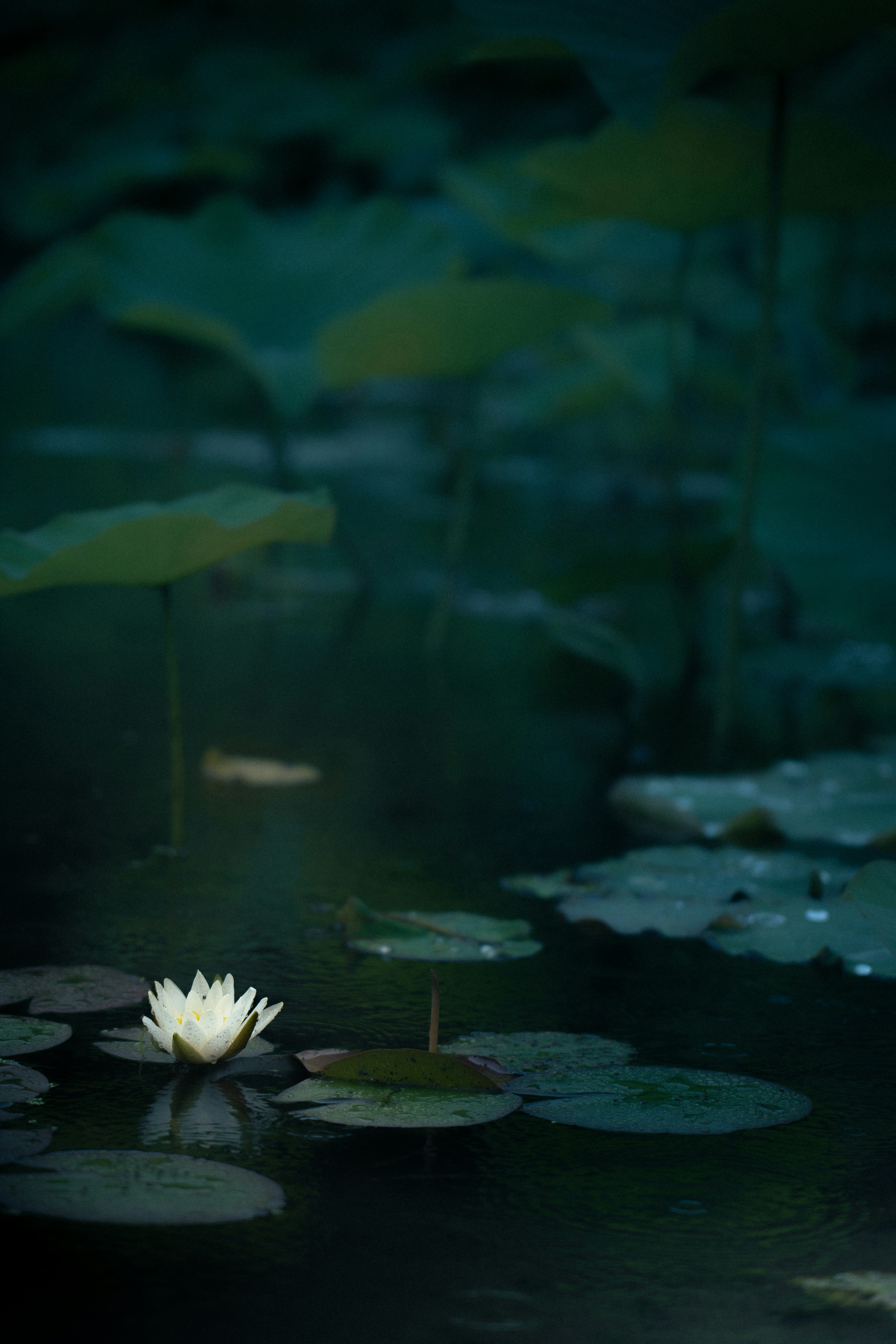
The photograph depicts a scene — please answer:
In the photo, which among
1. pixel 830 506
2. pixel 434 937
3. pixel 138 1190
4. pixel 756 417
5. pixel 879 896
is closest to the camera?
pixel 138 1190

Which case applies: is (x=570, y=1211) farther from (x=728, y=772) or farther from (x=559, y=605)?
(x=559, y=605)

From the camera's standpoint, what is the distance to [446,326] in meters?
1.95

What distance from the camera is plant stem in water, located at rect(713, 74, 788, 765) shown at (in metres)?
1.38

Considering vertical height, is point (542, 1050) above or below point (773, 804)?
below

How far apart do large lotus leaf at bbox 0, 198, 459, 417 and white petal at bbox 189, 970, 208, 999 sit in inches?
58.6

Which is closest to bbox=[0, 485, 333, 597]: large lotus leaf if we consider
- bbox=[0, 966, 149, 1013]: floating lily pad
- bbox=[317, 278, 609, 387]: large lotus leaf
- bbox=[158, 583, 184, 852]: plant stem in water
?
bbox=[158, 583, 184, 852]: plant stem in water

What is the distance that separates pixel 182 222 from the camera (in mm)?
2367

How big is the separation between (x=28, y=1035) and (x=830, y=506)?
1.34 meters

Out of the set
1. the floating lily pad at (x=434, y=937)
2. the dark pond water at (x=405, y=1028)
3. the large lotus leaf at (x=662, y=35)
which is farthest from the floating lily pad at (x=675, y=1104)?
the large lotus leaf at (x=662, y=35)

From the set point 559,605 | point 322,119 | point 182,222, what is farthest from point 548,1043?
point 322,119

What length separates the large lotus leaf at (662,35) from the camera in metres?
1.21

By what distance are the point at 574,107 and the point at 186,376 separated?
2416 millimetres

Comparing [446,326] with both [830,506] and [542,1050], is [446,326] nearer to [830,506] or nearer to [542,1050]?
[830,506]

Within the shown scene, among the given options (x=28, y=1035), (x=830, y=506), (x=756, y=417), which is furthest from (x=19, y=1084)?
(x=830, y=506)
